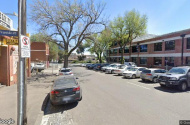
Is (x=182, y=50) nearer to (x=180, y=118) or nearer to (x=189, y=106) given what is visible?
(x=189, y=106)

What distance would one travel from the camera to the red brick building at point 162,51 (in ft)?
64.9

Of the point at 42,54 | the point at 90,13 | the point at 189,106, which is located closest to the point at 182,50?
the point at 90,13

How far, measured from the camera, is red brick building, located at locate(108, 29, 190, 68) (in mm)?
19781

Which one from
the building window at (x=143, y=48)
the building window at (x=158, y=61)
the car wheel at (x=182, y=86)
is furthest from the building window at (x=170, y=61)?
the car wheel at (x=182, y=86)

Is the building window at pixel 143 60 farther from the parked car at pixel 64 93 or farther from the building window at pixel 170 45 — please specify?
the parked car at pixel 64 93

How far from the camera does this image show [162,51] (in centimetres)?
2419

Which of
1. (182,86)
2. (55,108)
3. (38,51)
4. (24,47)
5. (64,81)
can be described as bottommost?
(55,108)

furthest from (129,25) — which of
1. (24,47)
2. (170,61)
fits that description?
(24,47)

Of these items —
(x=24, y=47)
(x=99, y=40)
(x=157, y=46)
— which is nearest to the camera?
(x=24, y=47)

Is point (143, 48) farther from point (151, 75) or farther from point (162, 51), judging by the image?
point (151, 75)

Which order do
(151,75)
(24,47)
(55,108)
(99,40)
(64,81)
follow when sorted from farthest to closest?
(99,40) < (151,75) < (64,81) < (55,108) < (24,47)

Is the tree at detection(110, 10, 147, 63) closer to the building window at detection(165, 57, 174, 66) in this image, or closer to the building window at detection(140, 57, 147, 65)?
the building window at detection(140, 57, 147, 65)

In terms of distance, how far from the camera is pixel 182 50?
2000cm

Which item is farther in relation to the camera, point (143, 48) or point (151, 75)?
point (143, 48)
